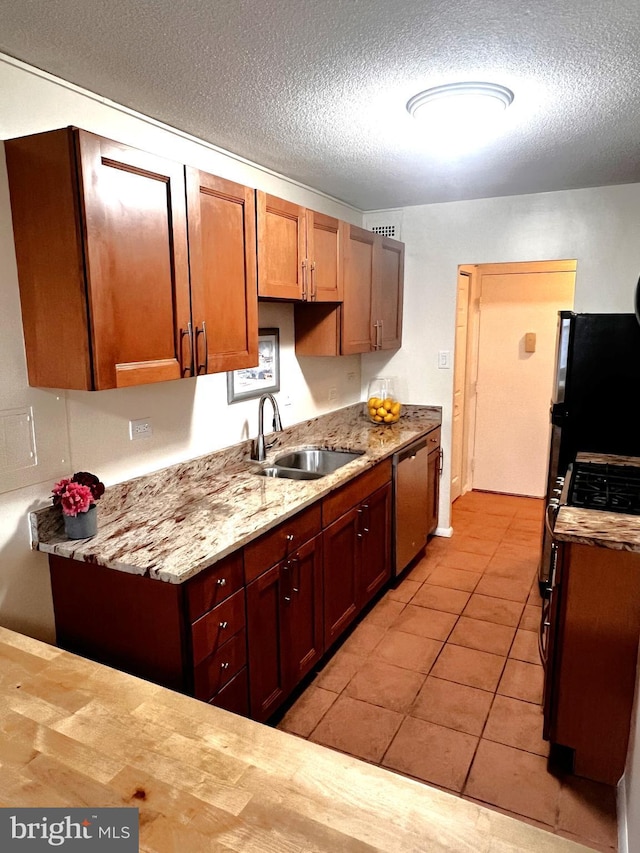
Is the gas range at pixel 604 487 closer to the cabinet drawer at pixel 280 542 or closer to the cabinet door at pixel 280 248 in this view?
the cabinet drawer at pixel 280 542

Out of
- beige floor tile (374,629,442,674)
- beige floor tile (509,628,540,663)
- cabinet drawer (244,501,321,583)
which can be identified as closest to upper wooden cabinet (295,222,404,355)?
cabinet drawer (244,501,321,583)

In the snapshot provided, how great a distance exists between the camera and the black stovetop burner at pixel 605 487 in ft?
6.87

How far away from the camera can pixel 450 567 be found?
367 cm

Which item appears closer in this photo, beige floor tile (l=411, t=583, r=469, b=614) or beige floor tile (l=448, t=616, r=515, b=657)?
beige floor tile (l=448, t=616, r=515, b=657)

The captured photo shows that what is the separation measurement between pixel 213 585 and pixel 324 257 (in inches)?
73.6

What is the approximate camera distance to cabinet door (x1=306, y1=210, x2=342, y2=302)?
2776mm

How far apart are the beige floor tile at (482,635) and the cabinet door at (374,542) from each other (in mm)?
473

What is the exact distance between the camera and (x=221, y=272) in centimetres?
214

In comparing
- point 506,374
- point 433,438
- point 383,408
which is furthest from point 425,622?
point 506,374

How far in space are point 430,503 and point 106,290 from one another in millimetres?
2812

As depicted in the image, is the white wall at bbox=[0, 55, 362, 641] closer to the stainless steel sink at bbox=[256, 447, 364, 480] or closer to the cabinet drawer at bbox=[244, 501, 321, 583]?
the stainless steel sink at bbox=[256, 447, 364, 480]

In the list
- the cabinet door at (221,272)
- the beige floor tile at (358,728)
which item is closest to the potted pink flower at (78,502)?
the cabinet door at (221,272)

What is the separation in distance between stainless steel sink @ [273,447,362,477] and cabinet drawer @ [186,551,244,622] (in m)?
1.24

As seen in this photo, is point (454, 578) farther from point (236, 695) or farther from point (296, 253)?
point (296, 253)
